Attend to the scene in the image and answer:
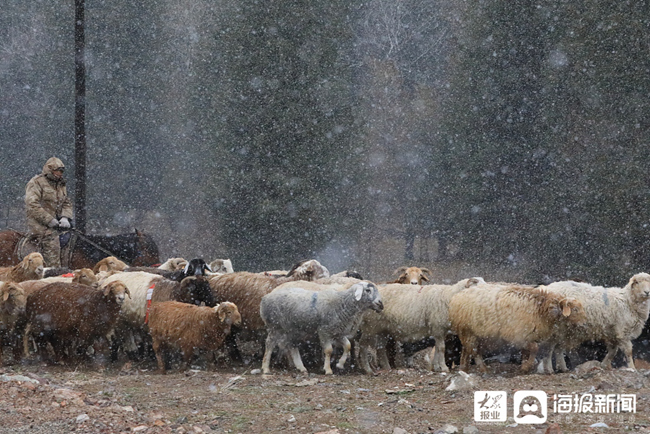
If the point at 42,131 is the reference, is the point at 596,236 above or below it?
below

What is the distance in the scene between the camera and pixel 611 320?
10352 mm

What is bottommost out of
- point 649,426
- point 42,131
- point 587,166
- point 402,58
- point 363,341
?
point 649,426

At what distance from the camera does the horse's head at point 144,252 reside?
15.6 m

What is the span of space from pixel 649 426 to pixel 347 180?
2219 cm

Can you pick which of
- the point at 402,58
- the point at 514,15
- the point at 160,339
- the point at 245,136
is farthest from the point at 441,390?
the point at 402,58

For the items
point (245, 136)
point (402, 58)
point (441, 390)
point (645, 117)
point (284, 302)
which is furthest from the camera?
point (402, 58)

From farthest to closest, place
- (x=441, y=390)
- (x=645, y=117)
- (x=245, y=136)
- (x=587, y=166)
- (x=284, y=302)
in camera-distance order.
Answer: (x=245, y=136)
(x=587, y=166)
(x=645, y=117)
(x=284, y=302)
(x=441, y=390)

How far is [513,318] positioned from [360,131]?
19.3 meters

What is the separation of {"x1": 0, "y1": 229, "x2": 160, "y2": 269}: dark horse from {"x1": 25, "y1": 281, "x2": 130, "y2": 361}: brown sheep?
4.00 meters

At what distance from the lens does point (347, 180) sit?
28953 mm

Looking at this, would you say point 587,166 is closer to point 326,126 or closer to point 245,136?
point 326,126

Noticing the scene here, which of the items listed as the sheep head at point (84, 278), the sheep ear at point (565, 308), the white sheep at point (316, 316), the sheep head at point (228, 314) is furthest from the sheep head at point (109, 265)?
the sheep ear at point (565, 308)

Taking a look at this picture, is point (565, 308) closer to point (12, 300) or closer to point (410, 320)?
point (410, 320)

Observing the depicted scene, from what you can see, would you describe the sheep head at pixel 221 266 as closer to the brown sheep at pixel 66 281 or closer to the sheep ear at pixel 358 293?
the brown sheep at pixel 66 281
